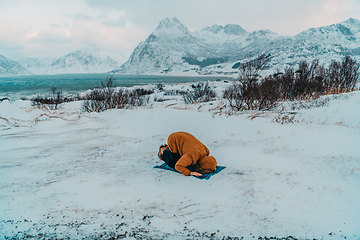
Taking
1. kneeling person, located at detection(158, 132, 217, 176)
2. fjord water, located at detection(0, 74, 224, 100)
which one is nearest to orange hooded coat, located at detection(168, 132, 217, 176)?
kneeling person, located at detection(158, 132, 217, 176)

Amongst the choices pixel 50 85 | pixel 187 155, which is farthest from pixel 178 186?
pixel 50 85

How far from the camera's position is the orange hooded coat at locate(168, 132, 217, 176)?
3104 millimetres

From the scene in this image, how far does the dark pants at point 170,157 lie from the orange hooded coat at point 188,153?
77 millimetres

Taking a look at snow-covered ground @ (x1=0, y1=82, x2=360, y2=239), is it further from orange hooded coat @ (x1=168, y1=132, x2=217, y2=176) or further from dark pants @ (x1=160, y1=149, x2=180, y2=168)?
orange hooded coat @ (x1=168, y1=132, x2=217, y2=176)

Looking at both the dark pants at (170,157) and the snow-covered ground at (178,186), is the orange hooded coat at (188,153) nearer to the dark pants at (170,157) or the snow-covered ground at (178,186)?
the dark pants at (170,157)

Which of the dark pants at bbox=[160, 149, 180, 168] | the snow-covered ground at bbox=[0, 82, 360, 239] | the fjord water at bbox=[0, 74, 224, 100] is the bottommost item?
the snow-covered ground at bbox=[0, 82, 360, 239]

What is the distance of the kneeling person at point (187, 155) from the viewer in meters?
3.11

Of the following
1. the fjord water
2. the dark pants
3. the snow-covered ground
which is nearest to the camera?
the snow-covered ground

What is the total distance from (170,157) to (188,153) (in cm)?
52

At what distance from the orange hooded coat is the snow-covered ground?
29cm

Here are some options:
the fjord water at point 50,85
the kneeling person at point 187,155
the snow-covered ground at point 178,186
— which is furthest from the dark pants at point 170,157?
the fjord water at point 50,85

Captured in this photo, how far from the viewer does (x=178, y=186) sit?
3.10 meters

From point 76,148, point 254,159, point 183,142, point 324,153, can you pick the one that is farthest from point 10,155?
point 324,153

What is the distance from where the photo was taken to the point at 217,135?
19.1 feet
